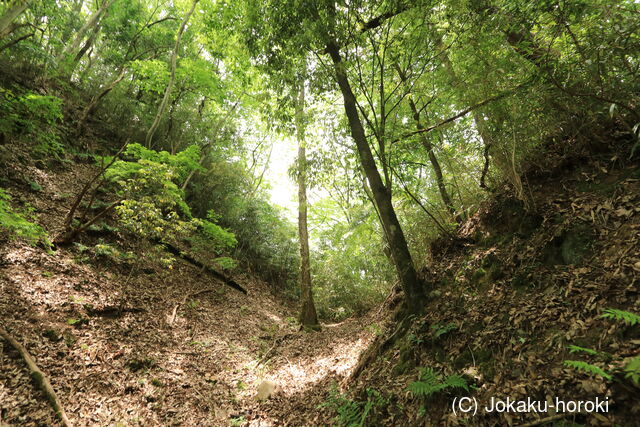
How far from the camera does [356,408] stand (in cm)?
344

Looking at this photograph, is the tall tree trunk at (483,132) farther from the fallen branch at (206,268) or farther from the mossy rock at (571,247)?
the fallen branch at (206,268)

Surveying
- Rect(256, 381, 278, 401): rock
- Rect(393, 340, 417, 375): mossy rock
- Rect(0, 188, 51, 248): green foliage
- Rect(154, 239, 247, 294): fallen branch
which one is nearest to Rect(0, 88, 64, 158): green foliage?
Rect(0, 188, 51, 248): green foliage

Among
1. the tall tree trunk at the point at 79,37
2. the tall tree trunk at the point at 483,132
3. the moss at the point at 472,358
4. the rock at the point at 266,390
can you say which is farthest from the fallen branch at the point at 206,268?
the tall tree trunk at the point at 483,132

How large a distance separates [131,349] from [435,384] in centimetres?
533

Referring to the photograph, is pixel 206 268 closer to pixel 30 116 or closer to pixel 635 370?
pixel 30 116

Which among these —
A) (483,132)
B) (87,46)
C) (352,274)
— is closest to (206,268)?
(352,274)

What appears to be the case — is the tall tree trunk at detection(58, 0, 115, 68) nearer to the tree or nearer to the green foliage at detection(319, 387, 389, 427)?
the tree

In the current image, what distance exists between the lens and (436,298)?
4434mm

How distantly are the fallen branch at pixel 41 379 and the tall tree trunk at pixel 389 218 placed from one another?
4959mm

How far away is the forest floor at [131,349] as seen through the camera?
Answer: 3.93 m

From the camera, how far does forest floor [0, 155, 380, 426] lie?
393cm

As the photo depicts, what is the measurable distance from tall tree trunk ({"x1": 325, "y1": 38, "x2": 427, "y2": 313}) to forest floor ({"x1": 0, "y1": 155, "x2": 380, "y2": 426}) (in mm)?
1744

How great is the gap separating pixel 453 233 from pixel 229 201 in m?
10.2

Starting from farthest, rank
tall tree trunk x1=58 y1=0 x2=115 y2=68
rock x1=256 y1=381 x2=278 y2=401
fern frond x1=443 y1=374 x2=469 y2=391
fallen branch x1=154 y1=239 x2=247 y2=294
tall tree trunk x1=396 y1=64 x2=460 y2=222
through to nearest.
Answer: tall tree trunk x1=58 y1=0 x2=115 y2=68, fallen branch x1=154 y1=239 x2=247 y2=294, tall tree trunk x1=396 y1=64 x2=460 y2=222, rock x1=256 y1=381 x2=278 y2=401, fern frond x1=443 y1=374 x2=469 y2=391
